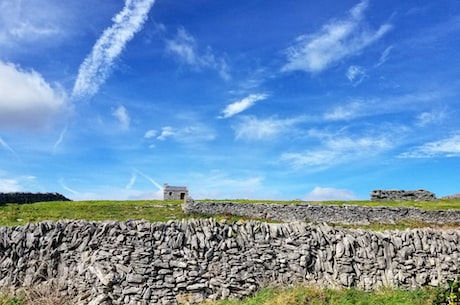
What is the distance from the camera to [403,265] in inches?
662

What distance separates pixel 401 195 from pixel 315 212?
18273 millimetres

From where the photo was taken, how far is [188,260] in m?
15.1

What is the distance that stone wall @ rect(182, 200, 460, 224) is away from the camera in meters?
34.6

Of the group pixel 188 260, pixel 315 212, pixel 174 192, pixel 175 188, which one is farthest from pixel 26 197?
pixel 188 260

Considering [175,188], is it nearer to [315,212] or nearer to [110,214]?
[315,212]

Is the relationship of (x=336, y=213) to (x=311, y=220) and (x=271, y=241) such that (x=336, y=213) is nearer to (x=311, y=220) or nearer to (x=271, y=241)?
(x=311, y=220)

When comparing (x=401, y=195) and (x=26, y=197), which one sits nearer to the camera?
(x=26, y=197)

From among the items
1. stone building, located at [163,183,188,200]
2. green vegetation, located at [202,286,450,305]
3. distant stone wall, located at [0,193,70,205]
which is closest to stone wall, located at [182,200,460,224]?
distant stone wall, located at [0,193,70,205]

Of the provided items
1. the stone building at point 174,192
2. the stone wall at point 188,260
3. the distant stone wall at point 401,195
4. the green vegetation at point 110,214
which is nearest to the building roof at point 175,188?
the stone building at point 174,192

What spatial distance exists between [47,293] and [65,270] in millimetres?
978

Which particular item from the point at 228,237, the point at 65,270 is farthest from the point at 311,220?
the point at 65,270

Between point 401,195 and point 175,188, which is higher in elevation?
point 175,188

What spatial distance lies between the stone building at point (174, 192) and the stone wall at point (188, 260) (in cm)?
3855

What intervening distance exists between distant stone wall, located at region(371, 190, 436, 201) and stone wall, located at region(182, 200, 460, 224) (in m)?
12.1
